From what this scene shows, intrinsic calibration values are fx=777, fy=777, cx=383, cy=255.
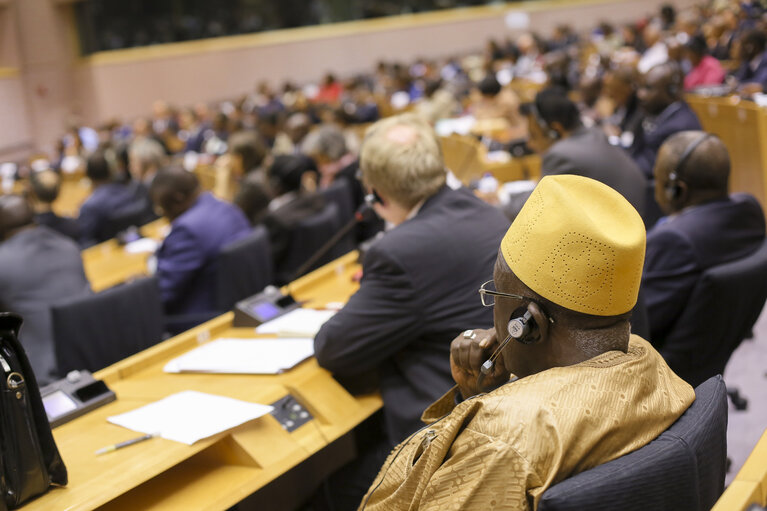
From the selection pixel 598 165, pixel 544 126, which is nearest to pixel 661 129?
pixel 544 126

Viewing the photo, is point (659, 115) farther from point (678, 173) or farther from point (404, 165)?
point (404, 165)

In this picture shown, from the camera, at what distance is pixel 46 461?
161cm

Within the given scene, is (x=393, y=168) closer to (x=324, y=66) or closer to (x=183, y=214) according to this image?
(x=183, y=214)

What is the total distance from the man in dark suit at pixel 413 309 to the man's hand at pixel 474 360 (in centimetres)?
44

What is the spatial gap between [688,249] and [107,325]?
7.15ft

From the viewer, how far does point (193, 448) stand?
1759mm

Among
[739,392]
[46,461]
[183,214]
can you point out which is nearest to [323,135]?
[183,214]

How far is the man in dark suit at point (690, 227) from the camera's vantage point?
2396 millimetres

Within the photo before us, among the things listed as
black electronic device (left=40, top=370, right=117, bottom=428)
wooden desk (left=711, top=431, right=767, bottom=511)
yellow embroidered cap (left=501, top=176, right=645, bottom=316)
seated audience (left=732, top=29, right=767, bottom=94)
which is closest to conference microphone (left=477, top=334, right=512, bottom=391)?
yellow embroidered cap (left=501, top=176, right=645, bottom=316)

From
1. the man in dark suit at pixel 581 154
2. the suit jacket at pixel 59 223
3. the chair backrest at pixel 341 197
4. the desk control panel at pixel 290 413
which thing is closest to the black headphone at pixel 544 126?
the man in dark suit at pixel 581 154

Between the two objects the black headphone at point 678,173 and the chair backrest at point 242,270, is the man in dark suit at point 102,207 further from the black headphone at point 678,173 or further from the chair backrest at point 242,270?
the black headphone at point 678,173

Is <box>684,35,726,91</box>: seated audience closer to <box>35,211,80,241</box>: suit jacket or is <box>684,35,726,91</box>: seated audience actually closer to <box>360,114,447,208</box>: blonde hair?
<box>35,211,80,241</box>: suit jacket

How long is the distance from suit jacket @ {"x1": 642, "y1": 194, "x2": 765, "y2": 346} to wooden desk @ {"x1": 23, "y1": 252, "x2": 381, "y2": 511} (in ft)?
3.14

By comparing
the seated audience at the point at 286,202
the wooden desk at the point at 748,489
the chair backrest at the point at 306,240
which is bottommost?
the chair backrest at the point at 306,240
